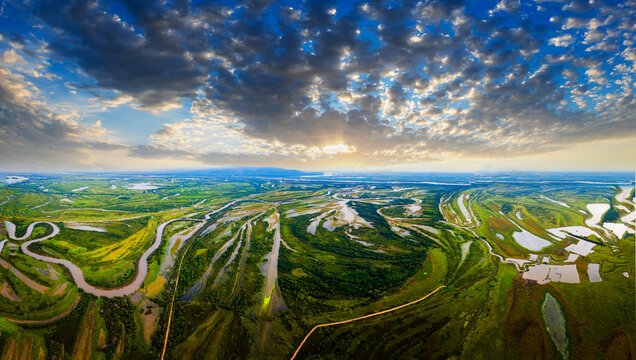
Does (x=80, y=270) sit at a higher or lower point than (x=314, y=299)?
higher

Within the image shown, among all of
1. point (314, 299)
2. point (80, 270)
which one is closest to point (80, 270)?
point (80, 270)

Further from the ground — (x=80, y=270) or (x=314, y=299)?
(x=80, y=270)

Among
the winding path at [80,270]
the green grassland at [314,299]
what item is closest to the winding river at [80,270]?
the winding path at [80,270]

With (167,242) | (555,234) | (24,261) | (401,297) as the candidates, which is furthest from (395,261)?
(24,261)

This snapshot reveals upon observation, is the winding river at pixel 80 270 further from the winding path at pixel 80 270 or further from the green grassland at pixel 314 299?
the green grassland at pixel 314 299

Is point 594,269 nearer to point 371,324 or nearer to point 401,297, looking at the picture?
point 401,297

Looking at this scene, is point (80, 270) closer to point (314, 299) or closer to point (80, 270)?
point (80, 270)

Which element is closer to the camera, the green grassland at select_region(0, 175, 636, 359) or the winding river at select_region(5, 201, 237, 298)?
the green grassland at select_region(0, 175, 636, 359)

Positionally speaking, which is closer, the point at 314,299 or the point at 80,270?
the point at 314,299

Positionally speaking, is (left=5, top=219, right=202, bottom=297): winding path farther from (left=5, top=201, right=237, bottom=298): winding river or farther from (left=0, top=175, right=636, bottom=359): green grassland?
(left=0, top=175, right=636, bottom=359): green grassland

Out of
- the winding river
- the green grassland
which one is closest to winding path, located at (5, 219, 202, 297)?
the winding river

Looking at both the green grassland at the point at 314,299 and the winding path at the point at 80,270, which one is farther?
the winding path at the point at 80,270
